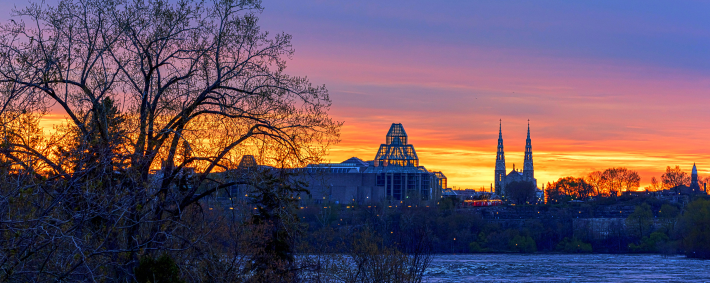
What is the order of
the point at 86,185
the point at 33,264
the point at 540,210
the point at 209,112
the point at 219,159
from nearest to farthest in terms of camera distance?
the point at 86,185
the point at 33,264
the point at 219,159
the point at 209,112
the point at 540,210

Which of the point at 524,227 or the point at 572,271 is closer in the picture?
the point at 572,271

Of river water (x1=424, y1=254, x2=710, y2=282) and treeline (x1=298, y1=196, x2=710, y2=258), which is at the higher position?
treeline (x1=298, y1=196, x2=710, y2=258)

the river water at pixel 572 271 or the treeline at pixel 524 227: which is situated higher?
the treeline at pixel 524 227

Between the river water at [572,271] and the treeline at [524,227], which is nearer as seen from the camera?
the river water at [572,271]

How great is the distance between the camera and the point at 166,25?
19.0 m

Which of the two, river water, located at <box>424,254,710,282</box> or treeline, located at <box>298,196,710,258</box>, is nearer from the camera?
river water, located at <box>424,254,710,282</box>

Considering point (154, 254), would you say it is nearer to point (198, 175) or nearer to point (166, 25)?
point (198, 175)

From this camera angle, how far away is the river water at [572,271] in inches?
3351

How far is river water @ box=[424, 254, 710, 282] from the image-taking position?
85125mm

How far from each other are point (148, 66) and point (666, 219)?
158036 millimetres

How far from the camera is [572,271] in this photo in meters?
98.8

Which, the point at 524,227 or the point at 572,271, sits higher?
the point at 524,227

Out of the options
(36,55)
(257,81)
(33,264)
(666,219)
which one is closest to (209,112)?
(257,81)

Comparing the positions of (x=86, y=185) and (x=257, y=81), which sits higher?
(x=257, y=81)
